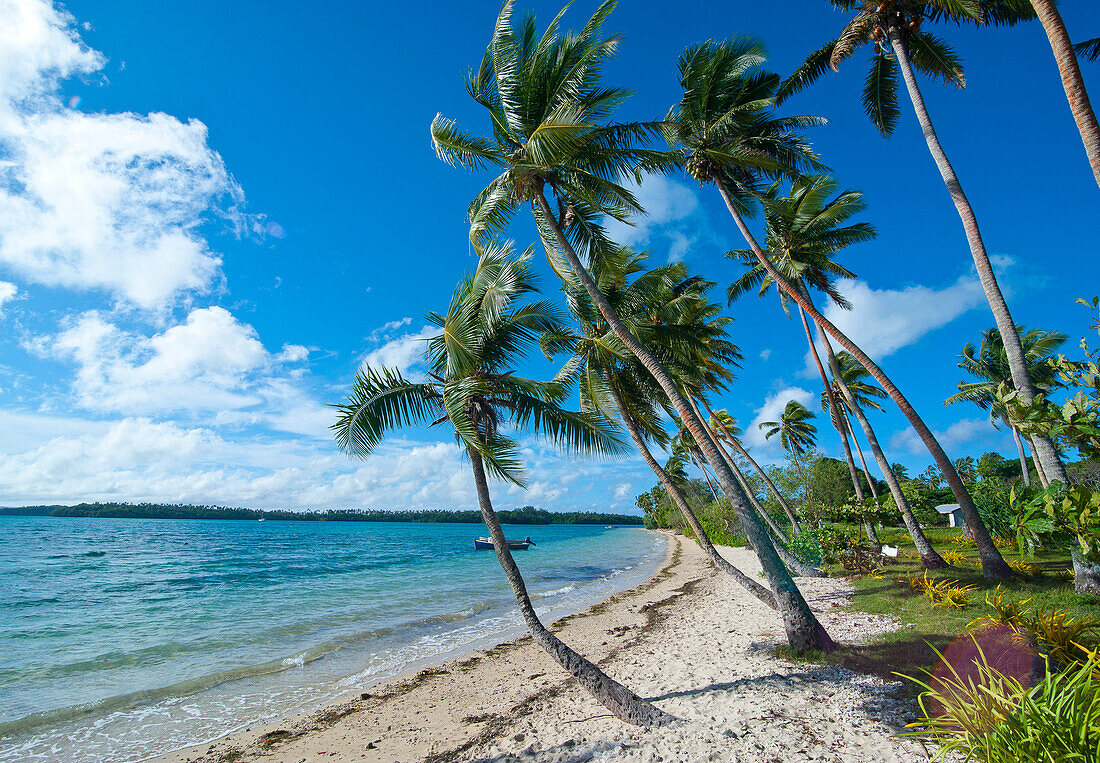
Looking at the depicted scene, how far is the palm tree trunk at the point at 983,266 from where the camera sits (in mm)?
7082

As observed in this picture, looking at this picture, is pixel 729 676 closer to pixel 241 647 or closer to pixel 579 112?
pixel 579 112

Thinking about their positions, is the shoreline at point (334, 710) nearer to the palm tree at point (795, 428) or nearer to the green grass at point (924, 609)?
the green grass at point (924, 609)

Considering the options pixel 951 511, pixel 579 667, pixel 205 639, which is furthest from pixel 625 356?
pixel 951 511

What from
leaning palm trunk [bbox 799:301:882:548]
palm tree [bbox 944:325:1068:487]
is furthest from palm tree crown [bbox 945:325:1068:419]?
leaning palm trunk [bbox 799:301:882:548]

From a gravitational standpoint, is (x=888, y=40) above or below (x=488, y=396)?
above

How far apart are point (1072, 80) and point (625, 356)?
6970mm

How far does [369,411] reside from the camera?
6352 millimetres

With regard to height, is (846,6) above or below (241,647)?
above

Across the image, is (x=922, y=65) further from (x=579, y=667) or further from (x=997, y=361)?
(x=997, y=361)

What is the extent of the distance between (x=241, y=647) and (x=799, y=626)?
11.8 m

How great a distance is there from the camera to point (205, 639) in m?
11.6

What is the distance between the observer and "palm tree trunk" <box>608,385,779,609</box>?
7199mm

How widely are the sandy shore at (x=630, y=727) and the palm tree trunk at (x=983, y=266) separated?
3542mm

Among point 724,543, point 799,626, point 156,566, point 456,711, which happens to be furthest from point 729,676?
point 156,566
